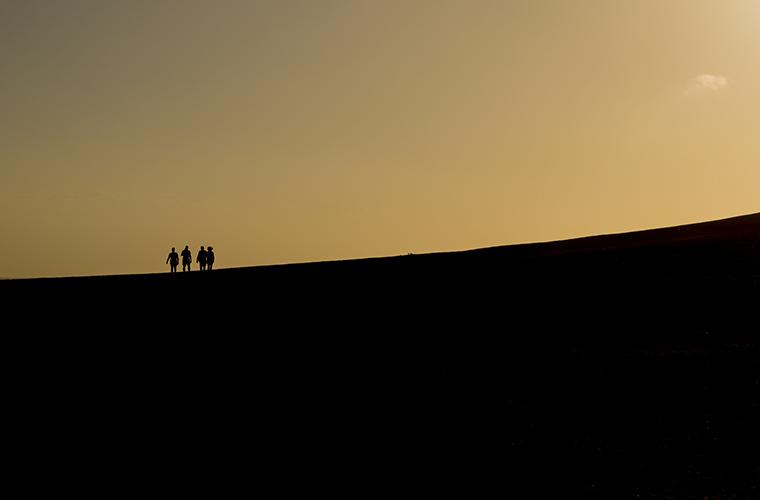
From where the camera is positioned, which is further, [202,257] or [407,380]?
[202,257]

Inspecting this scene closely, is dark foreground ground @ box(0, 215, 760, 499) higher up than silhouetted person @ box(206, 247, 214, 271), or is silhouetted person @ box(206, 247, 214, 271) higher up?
silhouetted person @ box(206, 247, 214, 271)

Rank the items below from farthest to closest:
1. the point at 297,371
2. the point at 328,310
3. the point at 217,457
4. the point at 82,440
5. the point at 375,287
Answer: the point at 375,287, the point at 328,310, the point at 297,371, the point at 82,440, the point at 217,457

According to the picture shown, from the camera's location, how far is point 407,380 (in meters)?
20.4

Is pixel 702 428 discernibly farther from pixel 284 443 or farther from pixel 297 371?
pixel 297 371

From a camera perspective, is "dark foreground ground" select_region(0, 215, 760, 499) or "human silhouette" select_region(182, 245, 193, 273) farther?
"human silhouette" select_region(182, 245, 193, 273)

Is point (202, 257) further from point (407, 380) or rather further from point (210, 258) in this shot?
point (407, 380)

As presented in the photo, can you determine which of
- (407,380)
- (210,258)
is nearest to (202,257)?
(210,258)

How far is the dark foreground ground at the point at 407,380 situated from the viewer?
14609 mm

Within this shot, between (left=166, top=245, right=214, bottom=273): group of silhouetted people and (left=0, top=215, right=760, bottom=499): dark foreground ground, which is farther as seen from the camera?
(left=166, top=245, right=214, bottom=273): group of silhouetted people

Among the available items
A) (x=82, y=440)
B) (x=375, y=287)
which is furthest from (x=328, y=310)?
(x=82, y=440)

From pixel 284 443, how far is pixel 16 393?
7661 millimetres

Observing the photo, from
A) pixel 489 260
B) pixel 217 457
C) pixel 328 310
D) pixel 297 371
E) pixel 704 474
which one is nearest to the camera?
pixel 704 474

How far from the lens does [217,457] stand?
15.6m

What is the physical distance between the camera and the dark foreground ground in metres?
14.6
